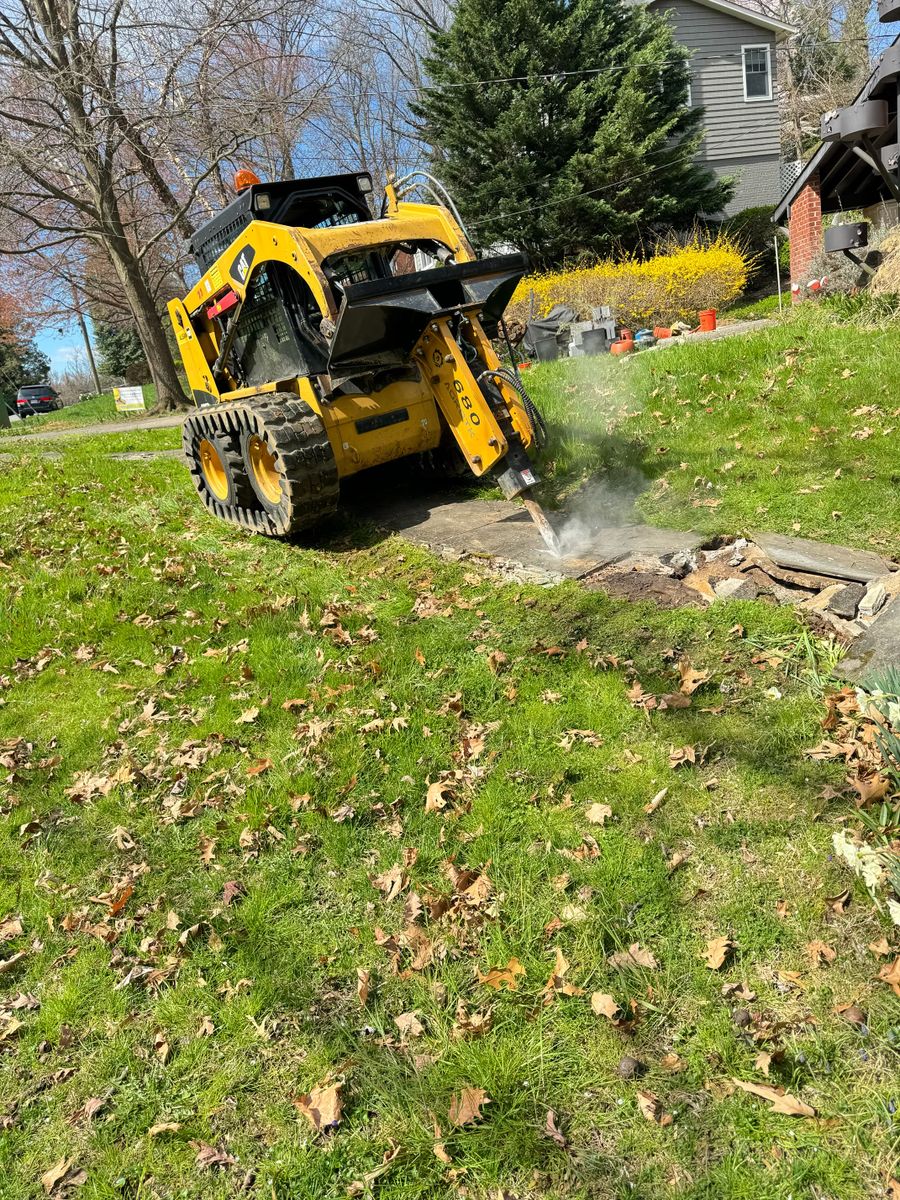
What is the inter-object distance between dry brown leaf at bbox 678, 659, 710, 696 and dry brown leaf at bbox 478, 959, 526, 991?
5.74 ft

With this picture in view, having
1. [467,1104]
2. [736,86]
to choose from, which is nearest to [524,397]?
[467,1104]

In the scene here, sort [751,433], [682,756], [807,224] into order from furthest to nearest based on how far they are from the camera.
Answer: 1. [807,224]
2. [751,433]
3. [682,756]

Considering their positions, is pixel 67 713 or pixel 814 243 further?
pixel 814 243

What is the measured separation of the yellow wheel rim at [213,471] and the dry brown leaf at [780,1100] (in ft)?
23.7

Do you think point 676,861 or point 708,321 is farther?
point 708,321

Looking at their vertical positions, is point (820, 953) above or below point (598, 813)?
below

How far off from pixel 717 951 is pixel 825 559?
295 cm

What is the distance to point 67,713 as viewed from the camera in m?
4.83

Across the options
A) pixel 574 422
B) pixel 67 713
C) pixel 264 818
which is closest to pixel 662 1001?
pixel 264 818

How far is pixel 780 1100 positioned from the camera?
91.7 inches

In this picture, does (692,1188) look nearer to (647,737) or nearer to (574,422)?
(647,737)

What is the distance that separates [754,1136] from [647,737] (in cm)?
180

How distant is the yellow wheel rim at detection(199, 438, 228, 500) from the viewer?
8.44m

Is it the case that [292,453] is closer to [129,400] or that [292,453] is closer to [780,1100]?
[780,1100]
